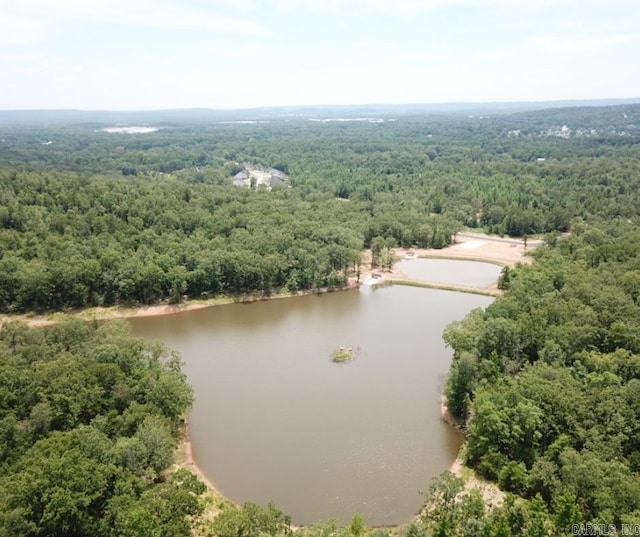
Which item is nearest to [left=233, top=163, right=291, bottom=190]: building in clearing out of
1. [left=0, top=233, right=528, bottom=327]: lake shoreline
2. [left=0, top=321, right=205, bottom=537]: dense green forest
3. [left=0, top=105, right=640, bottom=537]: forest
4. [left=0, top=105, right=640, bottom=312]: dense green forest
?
[left=0, top=105, right=640, bottom=312]: dense green forest

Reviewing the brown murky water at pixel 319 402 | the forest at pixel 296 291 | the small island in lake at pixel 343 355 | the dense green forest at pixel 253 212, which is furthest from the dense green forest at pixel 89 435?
the dense green forest at pixel 253 212

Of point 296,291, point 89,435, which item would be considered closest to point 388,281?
point 296,291

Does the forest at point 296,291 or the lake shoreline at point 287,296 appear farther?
the lake shoreline at point 287,296

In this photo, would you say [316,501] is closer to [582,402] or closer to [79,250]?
[582,402]

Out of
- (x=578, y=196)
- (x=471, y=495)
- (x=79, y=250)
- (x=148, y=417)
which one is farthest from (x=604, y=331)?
(x=578, y=196)

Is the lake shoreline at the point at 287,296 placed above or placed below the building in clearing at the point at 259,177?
below

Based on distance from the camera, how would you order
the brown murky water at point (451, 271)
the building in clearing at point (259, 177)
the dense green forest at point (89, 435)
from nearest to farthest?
the dense green forest at point (89, 435)
the brown murky water at point (451, 271)
the building in clearing at point (259, 177)

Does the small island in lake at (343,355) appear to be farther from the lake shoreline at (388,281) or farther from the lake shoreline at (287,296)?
the lake shoreline at (388,281)

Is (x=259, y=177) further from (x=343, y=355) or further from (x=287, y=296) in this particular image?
(x=343, y=355)
